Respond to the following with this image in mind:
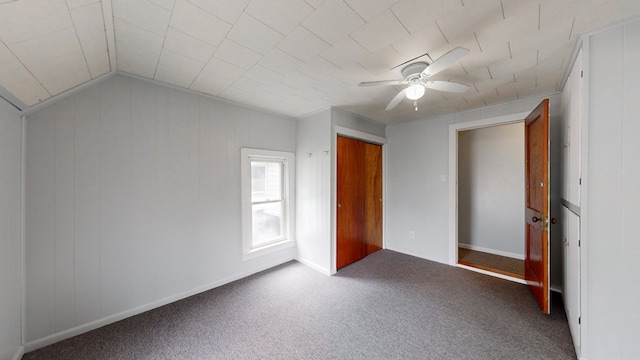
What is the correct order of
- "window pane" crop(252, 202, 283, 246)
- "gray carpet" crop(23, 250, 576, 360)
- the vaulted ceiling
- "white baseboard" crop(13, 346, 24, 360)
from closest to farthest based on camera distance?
1. the vaulted ceiling
2. "white baseboard" crop(13, 346, 24, 360)
3. "gray carpet" crop(23, 250, 576, 360)
4. "window pane" crop(252, 202, 283, 246)

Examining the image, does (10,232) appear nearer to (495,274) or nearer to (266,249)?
(266,249)

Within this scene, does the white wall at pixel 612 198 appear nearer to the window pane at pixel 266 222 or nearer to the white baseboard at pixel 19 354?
the window pane at pixel 266 222

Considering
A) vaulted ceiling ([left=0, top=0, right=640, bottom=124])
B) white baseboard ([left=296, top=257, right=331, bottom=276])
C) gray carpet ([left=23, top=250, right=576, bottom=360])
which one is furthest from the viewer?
white baseboard ([left=296, top=257, right=331, bottom=276])

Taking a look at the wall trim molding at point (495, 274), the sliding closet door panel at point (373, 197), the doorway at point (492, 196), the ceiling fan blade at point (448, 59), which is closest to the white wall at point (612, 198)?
the ceiling fan blade at point (448, 59)

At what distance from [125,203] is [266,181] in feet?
5.42

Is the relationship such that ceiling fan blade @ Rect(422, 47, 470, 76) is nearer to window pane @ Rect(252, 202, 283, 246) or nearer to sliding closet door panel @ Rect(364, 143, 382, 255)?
sliding closet door panel @ Rect(364, 143, 382, 255)

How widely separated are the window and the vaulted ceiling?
1191mm

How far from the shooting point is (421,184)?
3.71m

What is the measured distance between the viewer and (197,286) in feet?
8.39

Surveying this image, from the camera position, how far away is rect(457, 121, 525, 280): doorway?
12.0ft

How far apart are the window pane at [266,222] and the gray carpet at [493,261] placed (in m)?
3.03

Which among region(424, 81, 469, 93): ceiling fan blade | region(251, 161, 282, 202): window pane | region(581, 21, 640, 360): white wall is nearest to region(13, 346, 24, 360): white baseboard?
region(251, 161, 282, 202): window pane

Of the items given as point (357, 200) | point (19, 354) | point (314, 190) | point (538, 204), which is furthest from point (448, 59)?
point (19, 354)

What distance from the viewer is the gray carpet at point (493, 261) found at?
→ 3.17m
